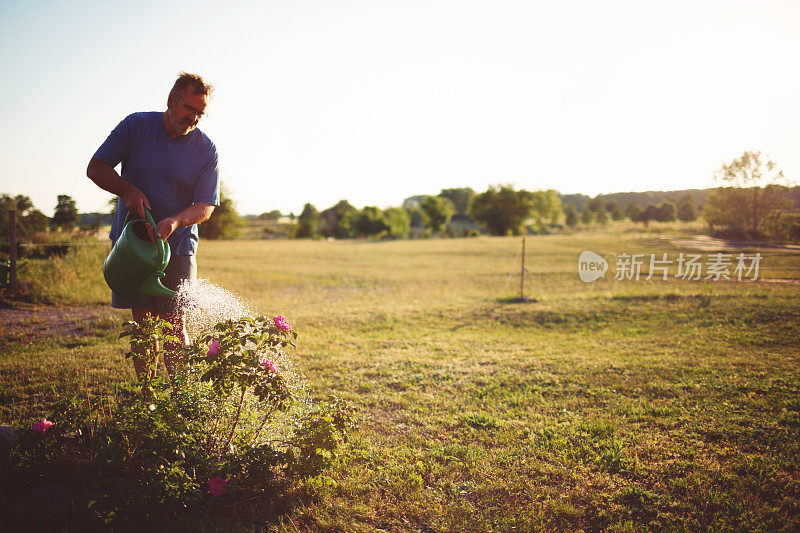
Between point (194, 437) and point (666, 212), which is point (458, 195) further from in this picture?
point (194, 437)

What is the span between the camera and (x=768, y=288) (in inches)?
404

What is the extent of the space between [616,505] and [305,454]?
201 centimetres

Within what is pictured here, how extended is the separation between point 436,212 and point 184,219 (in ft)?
276

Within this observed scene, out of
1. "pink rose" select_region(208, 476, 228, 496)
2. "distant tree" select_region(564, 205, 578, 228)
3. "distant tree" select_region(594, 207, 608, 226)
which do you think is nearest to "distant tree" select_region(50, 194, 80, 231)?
"pink rose" select_region(208, 476, 228, 496)

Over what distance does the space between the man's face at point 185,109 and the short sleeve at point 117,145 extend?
0.96 ft

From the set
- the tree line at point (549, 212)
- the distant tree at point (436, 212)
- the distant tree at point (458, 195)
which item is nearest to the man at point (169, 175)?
the tree line at point (549, 212)

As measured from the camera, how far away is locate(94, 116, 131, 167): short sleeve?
2.73m

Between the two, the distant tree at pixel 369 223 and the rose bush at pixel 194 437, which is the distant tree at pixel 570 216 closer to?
the distant tree at pixel 369 223

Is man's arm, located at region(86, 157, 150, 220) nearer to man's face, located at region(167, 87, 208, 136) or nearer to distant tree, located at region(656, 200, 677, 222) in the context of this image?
man's face, located at region(167, 87, 208, 136)

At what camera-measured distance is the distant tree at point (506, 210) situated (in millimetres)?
70062

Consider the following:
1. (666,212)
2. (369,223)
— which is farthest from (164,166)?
(369,223)

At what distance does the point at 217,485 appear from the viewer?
239 centimetres

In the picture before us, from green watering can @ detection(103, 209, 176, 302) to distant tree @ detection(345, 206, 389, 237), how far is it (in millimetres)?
82219

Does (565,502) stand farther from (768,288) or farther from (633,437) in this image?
(768,288)
